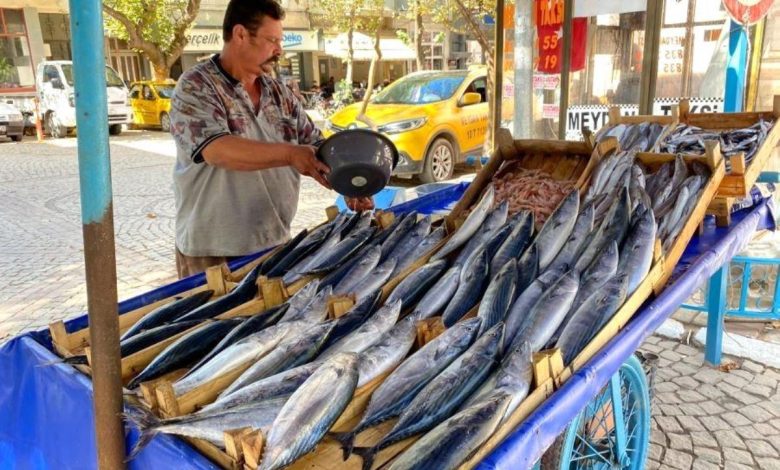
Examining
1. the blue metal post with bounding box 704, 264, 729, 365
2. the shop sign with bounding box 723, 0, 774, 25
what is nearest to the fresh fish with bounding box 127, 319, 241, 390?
the blue metal post with bounding box 704, 264, 729, 365

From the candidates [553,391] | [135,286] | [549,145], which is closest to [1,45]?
[135,286]

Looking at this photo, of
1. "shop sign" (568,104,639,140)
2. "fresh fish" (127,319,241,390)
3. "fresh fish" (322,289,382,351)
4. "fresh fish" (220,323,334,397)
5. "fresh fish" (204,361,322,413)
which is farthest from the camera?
"shop sign" (568,104,639,140)

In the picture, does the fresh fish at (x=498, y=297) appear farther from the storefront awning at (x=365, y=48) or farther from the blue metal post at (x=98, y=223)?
the storefront awning at (x=365, y=48)

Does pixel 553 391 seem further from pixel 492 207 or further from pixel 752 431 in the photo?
pixel 752 431

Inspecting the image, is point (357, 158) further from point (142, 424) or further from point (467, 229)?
point (142, 424)

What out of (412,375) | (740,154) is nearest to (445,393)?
(412,375)

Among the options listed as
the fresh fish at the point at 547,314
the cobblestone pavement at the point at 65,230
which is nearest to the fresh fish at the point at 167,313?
the fresh fish at the point at 547,314

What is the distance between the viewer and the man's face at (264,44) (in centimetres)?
283

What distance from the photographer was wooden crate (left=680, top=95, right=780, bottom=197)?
2.96 metres

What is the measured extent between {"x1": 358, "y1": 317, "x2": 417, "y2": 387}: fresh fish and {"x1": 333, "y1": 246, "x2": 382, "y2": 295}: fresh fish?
42 centimetres

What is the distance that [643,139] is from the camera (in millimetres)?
3664

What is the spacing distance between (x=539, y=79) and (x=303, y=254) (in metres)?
6.22

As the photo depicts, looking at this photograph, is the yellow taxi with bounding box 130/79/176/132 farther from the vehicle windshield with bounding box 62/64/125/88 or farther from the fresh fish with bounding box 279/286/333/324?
the fresh fish with bounding box 279/286/333/324

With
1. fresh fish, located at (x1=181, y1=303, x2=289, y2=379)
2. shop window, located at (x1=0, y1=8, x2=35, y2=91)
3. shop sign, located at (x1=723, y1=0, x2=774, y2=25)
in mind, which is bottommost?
fresh fish, located at (x1=181, y1=303, x2=289, y2=379)
